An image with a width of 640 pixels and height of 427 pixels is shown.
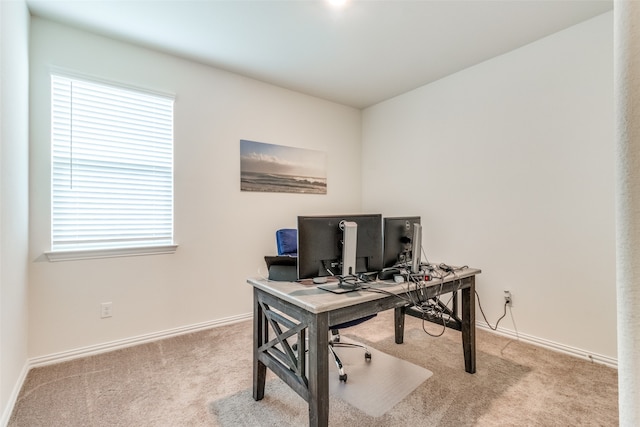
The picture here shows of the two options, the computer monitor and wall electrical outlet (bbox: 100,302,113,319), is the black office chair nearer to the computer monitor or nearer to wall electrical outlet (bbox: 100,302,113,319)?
the computer monitor

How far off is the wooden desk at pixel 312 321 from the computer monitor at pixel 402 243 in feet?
0.67

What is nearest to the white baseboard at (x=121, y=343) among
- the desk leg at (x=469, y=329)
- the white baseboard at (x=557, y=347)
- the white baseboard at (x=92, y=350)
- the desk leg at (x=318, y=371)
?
the white baseboard at (x=92, y=350)

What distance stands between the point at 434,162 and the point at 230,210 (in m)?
2.36

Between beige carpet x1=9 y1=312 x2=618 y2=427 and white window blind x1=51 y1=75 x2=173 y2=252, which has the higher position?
white window blind x1=51 y1=75 x2=173 y2=252

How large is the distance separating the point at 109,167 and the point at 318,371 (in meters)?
2.47

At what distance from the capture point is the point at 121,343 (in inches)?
105

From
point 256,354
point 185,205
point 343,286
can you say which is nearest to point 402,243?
point 343,286

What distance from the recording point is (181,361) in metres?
2.44

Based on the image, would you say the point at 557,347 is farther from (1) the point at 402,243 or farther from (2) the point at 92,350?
(2) the point at 92,350

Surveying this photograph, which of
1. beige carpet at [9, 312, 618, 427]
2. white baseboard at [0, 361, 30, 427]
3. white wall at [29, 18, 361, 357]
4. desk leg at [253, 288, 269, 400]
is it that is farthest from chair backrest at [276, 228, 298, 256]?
white baseboard at [0, 361, 30, 427]

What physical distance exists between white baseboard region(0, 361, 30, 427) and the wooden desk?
1.34 meters

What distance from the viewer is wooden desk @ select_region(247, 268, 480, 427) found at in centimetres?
145

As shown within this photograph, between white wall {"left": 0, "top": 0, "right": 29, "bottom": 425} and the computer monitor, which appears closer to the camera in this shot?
white wall {"left": 0, "top": 0, "right": 29, "bottom": 425}

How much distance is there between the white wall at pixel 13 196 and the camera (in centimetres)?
168
